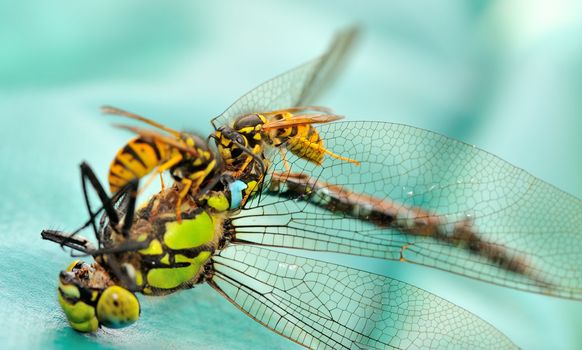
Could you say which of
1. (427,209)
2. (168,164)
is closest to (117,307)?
(168,164)

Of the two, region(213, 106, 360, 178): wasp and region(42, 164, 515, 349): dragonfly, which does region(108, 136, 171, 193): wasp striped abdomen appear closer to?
region(42, 164, 515, 349): dragonfly

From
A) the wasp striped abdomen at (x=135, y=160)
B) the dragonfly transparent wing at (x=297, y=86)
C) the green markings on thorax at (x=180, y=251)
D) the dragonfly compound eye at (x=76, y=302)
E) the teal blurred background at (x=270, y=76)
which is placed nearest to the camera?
the wasp striped abdomen at (x=135, y=160)

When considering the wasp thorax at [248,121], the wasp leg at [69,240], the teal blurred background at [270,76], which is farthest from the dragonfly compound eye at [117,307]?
the wasp thorax at [248,121]

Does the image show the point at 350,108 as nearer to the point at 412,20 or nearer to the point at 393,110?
the point at 393,110

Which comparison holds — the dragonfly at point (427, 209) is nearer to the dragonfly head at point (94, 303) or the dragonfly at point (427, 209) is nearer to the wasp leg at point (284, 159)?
the wasp leg at point (284, 159)

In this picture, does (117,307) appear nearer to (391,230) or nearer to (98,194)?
(98,194)

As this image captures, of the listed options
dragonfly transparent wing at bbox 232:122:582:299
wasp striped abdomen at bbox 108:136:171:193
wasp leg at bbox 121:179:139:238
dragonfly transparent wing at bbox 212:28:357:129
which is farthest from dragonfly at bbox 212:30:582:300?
wasp striped abdomen at bbox 108:136:171:193

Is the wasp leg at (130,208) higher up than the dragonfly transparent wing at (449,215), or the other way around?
the dragonfly transparent wing at (449,215)

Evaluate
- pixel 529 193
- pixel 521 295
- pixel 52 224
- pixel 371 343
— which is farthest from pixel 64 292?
pixel 521 295
